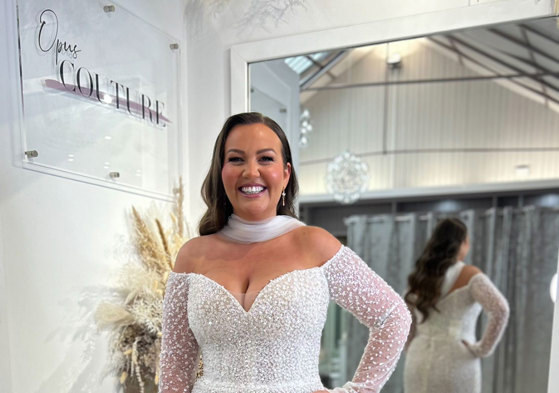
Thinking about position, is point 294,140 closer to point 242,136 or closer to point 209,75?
point 209,75

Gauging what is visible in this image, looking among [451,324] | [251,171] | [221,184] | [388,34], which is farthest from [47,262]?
[451,324]

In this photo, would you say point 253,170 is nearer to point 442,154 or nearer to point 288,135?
point 288,135

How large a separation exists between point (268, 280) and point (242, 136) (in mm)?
379

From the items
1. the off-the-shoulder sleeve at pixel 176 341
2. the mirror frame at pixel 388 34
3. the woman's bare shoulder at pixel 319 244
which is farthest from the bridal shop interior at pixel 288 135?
the woman's bare shoulder at pixel 319 244

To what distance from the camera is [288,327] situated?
1.07 m

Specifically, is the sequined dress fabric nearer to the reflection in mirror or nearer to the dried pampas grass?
the dried pampas grass

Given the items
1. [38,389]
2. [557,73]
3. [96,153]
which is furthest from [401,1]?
[38,389]

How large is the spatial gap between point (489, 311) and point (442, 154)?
34.8 inches

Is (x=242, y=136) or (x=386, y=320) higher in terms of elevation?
(x=242, y=136)

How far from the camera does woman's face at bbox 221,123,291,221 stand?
1.13m

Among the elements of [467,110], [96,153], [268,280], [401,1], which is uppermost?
[401,1]

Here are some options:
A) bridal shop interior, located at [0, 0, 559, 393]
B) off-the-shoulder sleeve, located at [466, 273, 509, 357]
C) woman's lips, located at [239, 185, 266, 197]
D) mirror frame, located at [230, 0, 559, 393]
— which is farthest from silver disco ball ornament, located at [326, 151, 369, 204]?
woman's lips, located at [239, 185, 266, 197]

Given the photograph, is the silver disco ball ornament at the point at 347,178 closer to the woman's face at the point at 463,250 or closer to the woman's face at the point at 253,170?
the woman's face at the point at 463,250

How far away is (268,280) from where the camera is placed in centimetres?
109
